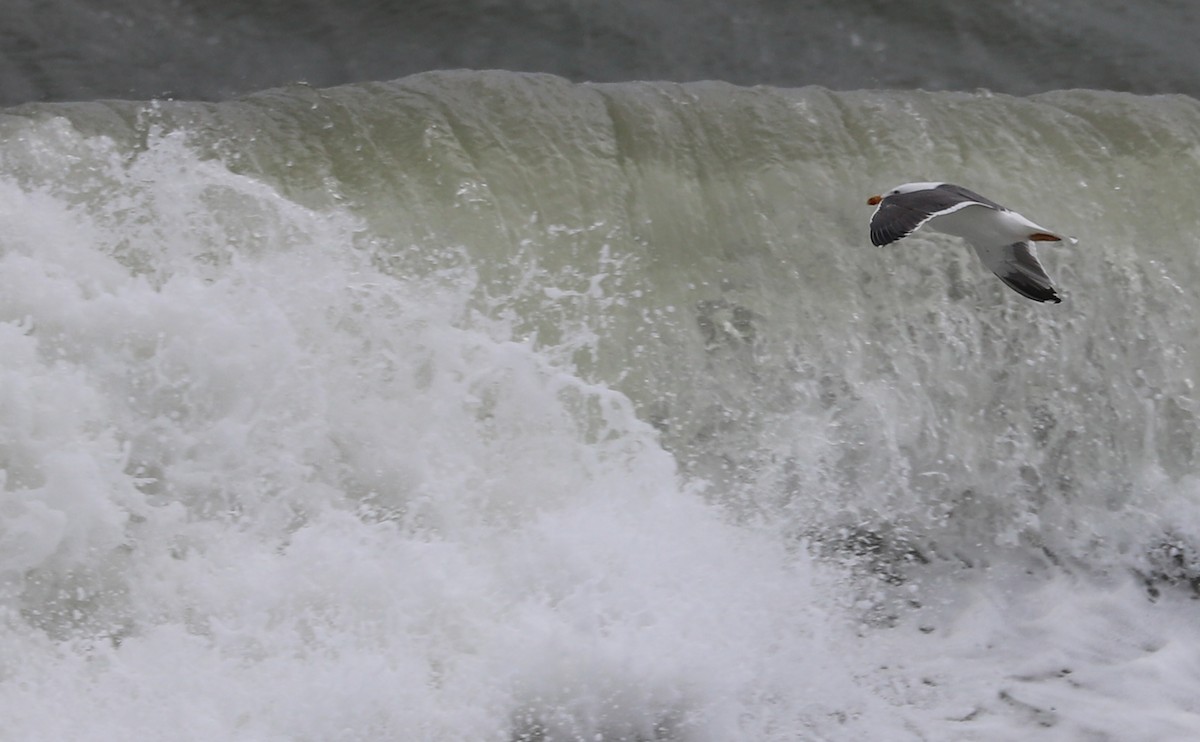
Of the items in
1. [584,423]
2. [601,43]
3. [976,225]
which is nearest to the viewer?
[976,225]

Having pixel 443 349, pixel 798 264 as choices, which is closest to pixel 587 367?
pixel 443 349

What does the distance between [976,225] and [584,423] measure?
134 cm

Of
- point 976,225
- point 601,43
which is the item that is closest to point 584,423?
point 976,225

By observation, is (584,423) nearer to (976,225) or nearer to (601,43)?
(976,225)

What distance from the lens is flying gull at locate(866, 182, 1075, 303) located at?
4.00 meters

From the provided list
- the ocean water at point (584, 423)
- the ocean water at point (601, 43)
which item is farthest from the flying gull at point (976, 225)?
the ocean water at point (601, 43)

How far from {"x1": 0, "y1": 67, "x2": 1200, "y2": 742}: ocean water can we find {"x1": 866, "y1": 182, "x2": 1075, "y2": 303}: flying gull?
56cm

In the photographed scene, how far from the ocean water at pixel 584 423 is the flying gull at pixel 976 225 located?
555mm

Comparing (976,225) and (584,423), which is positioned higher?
(976,225)

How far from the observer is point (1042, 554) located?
5023mm

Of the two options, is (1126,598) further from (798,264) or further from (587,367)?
(587,367)

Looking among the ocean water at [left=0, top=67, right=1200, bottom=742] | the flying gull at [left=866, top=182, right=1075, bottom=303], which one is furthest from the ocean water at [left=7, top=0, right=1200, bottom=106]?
the flying gull at [left=866, top=182, right=1075, bottom=303]

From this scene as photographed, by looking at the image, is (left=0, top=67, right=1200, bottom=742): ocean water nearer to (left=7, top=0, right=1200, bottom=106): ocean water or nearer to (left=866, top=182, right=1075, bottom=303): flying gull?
(left=866, top=182, right=1075, bottom=303): flying gull

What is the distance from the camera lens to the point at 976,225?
440 cm
